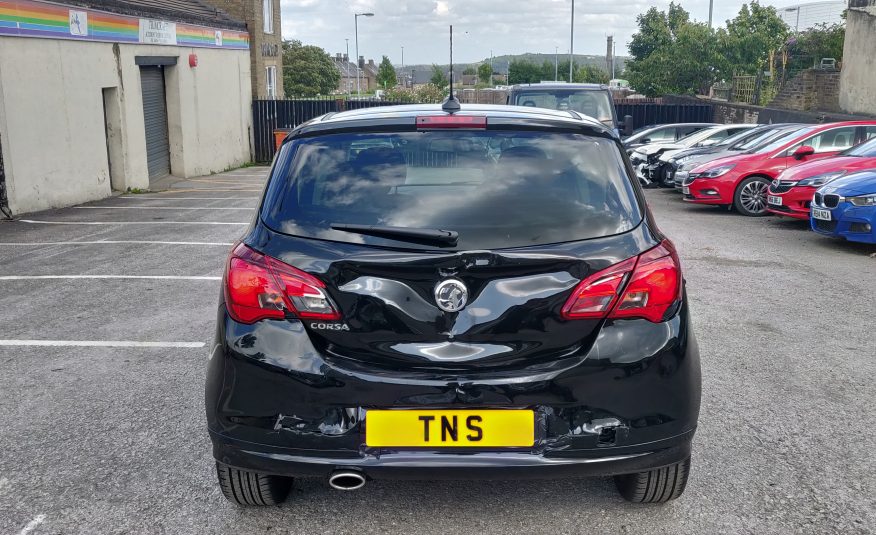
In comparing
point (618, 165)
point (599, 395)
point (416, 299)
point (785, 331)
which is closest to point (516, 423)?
point (599, 395)

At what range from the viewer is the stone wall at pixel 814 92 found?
3212 cm

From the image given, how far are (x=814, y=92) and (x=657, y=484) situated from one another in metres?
33.0

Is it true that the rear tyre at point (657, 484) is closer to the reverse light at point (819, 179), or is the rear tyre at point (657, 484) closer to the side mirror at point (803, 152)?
the reverse light at point (819, 179)

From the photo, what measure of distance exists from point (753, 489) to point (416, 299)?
184cm

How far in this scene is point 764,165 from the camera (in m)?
15.1

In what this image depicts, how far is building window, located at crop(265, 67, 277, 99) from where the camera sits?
35219mm

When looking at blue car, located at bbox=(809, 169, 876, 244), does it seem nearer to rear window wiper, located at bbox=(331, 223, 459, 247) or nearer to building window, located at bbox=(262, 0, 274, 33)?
rear window wiper, located at bbox=(331, 223, 459, 247)

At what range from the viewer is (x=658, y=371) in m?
3.25

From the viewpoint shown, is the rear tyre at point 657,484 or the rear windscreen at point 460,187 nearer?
the rear windscreen at point 460,187

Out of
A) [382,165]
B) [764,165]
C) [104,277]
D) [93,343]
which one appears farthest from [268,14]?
[382,165]

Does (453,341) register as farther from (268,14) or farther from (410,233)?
(268,14)

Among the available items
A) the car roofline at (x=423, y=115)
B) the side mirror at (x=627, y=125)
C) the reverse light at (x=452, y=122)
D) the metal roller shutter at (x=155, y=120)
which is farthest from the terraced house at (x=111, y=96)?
the reverse light at (x=452, y=122)

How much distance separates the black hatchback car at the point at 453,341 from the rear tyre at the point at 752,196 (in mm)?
12505

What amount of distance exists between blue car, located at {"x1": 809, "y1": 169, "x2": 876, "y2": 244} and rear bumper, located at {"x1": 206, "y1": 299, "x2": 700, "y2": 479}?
8353 millimetres
